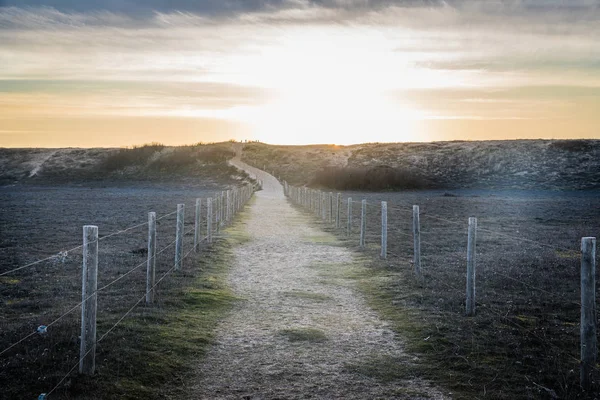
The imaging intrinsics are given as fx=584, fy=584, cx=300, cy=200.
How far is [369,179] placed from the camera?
265 feet

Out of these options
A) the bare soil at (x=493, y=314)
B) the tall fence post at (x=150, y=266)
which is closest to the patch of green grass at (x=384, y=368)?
the bare soil at (x=493, y=314)

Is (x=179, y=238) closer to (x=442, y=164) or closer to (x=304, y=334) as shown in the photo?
(x=304, y=334)

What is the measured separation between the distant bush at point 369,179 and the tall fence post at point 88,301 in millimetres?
72868

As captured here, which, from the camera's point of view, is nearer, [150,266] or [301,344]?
[301,344]

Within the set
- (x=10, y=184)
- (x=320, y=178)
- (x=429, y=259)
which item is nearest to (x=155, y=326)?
(x=429, y=259)

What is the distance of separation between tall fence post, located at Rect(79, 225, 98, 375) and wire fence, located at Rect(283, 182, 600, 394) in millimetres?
5942

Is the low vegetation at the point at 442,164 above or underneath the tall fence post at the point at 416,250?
above

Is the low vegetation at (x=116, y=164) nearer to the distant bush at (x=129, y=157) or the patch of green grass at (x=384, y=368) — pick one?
the distant bush at (x=129, y=157)

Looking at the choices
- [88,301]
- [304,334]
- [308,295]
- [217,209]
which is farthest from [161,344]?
[217,209]

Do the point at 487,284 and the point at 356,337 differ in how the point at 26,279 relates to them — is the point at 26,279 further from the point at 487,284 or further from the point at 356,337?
the point at 487,284

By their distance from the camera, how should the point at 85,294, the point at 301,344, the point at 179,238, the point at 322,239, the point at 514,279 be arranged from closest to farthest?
the point at 85,294, the point at 301,344, the point at 514,279, the point at 179,238, the point at 322,239

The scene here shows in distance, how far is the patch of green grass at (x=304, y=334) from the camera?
9.32 meters

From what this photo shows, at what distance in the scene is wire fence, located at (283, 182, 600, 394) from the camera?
7984 millimetres

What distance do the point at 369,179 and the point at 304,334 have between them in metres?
72.1
